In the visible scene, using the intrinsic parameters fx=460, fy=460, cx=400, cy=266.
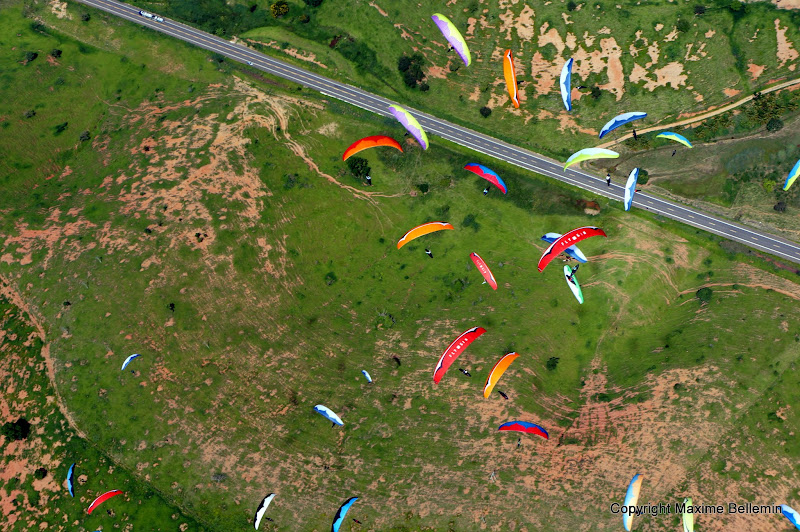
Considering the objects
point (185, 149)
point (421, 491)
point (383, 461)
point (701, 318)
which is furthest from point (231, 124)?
point (701, 318)

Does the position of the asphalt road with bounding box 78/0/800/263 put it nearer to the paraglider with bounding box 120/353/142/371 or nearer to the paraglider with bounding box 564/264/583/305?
the paraglider with bounding box 564/264/583/305

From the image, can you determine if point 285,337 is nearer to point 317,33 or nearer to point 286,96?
point 286,96

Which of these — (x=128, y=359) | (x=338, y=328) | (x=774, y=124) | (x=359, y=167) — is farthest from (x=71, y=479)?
(x=774, y=124)

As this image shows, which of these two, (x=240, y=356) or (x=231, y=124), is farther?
(x=231, y=124)

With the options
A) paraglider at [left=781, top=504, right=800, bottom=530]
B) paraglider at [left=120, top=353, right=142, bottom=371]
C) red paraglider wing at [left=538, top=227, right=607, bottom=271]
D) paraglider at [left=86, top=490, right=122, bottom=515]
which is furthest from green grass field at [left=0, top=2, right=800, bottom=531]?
red paraglider wing at [left=538, top=227, right=607, bottom=271]

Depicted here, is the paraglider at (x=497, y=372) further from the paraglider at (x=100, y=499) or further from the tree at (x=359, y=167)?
the paraglider at (x=100, y=499)

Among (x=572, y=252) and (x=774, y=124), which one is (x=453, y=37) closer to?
(x=572, y=252)

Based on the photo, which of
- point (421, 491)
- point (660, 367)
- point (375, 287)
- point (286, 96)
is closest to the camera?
point (421, 491)
